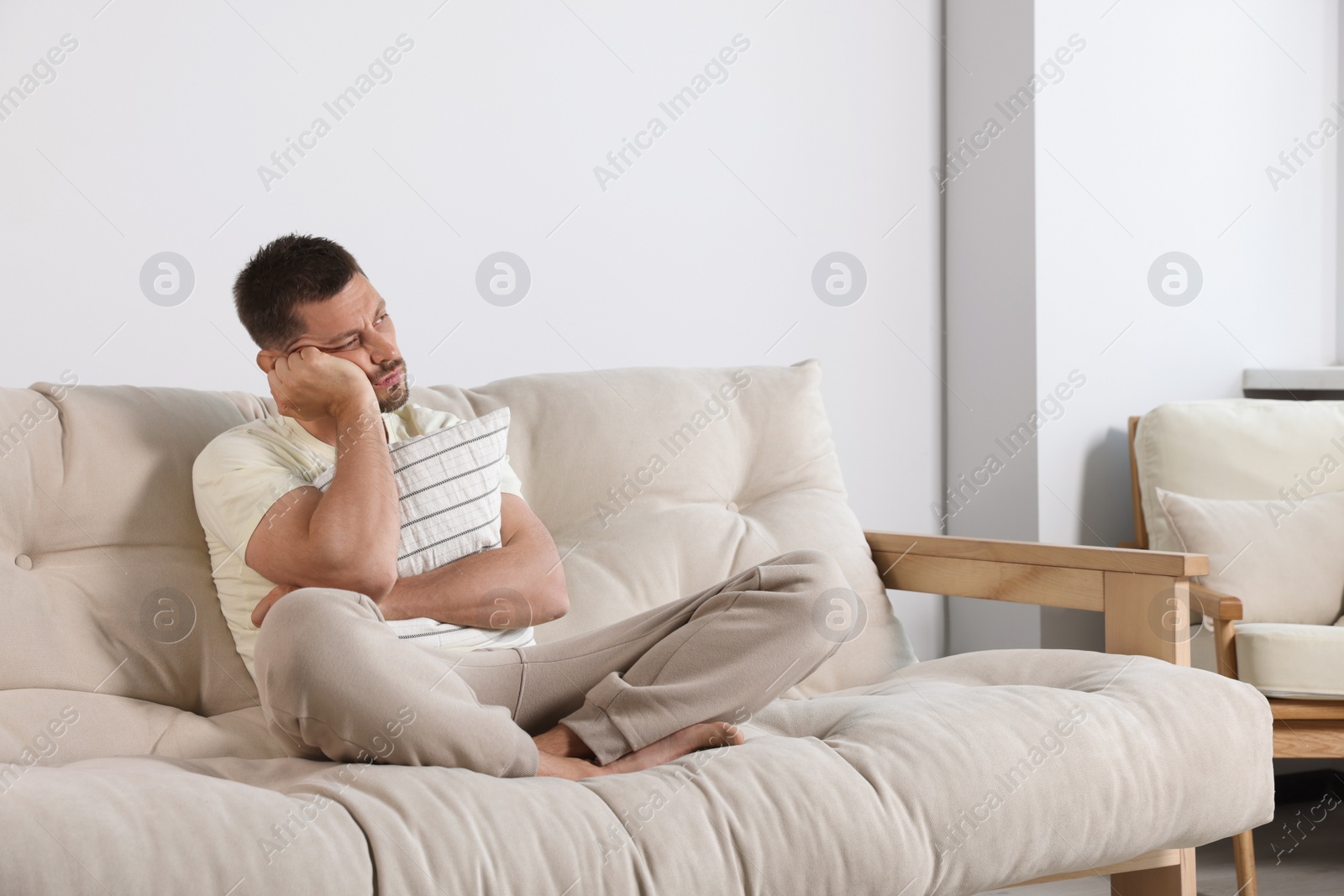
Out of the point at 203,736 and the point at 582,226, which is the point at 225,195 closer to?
the point at 582,226

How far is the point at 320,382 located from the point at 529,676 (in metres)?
0.47

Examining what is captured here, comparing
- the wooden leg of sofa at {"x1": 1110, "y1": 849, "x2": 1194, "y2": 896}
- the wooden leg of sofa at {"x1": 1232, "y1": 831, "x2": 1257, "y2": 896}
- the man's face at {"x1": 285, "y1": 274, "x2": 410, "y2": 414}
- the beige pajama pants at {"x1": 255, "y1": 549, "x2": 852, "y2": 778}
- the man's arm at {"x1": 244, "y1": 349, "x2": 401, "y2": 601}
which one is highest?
the man's face at {"x1": 285, "y1": 274, "x2": 410, "y2": 414}

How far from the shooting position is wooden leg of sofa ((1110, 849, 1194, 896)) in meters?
1.42

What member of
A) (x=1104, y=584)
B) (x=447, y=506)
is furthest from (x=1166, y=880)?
(x=447, y=506)

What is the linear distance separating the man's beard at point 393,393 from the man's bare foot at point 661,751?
1.72 feet

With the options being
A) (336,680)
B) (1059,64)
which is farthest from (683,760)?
(1059,64)

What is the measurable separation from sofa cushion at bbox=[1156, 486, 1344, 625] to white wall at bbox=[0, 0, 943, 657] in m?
0.69

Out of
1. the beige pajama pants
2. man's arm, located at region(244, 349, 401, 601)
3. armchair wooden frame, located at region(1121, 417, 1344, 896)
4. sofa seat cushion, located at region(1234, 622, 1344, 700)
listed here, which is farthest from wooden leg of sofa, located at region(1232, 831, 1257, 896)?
man's arm, located at region(244, 349, 401, 601)

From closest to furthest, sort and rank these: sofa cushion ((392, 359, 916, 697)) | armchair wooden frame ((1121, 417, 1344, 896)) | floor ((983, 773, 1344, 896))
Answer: sofa cushion ((392, 359, 916, 697))
armchair wooden frame ((1121, 417, 1344, 896))
floor ((983, 773, 1344, 896))

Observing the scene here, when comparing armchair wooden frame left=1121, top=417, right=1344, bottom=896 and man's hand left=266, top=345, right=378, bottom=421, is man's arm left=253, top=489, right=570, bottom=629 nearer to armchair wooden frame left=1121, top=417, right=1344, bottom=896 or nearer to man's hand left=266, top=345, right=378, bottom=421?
man's hand left=266, top=345, right=378, bottom=421

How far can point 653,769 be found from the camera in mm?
1138

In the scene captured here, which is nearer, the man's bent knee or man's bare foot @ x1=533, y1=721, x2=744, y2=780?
the man's bent knee

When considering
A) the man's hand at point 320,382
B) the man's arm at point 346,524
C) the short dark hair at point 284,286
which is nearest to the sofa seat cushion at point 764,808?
the man's arm at point 346,524

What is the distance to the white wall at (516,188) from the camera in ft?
5.87
